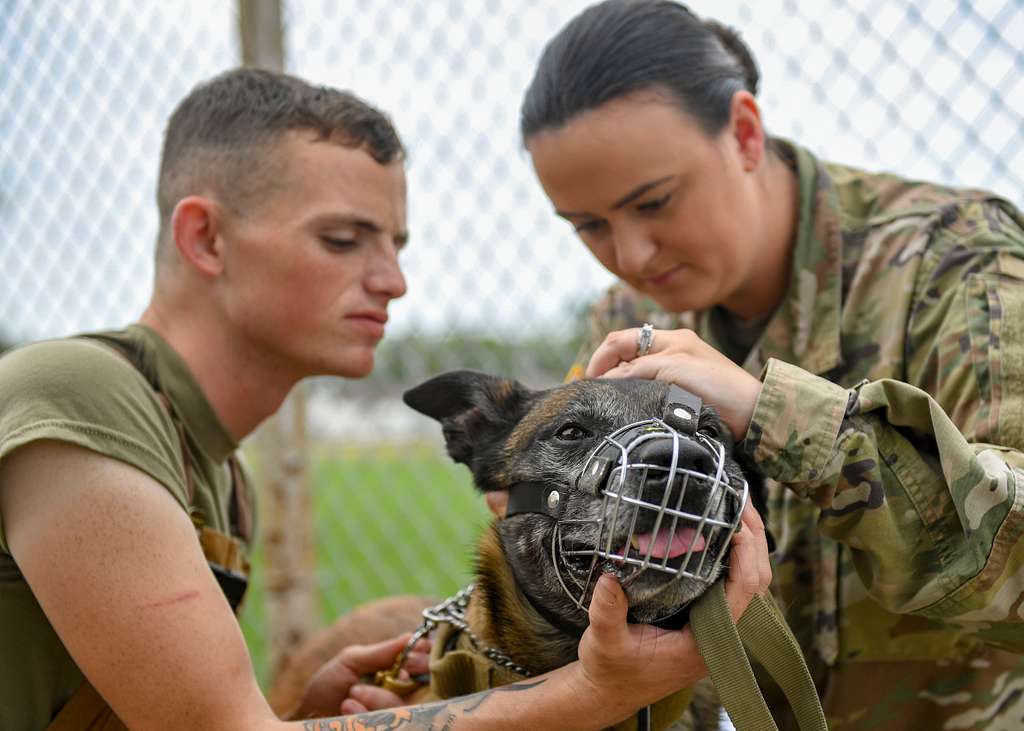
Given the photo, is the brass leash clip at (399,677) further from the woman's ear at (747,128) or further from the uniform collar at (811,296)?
the woman's ear at (747,128)

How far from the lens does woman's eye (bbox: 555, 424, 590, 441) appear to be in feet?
6.79

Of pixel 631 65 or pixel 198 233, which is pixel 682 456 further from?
pixel 198 233

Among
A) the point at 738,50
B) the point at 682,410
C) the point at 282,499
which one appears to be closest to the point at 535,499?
the point at 682,410

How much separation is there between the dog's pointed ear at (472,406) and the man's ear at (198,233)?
27.9 inches

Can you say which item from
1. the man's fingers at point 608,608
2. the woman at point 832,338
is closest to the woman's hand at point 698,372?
the woman at point 832,338

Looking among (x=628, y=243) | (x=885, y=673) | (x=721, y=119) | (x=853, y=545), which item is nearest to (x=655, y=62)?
(x=721, y=119)

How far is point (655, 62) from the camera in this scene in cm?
258

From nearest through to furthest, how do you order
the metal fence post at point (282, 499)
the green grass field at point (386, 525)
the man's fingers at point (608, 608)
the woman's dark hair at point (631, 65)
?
1. the man's fingers at point (608, 608)
2. the woman's dark hair at point (631, 65)
3. the metal fence post at point (282, 499)
4. the green grass field at point (386, 525)

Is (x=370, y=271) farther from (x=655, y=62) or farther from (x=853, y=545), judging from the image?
(x=853, y=545)

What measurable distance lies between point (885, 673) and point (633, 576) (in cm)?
127

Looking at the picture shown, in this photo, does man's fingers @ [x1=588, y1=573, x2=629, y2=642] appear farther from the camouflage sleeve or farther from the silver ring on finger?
the silver ring on finger

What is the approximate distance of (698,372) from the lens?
6.49 feet

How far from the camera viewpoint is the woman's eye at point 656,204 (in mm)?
2552

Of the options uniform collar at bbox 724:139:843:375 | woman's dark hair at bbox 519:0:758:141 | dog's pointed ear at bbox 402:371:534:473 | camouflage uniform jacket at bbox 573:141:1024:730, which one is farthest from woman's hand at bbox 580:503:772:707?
woman's dark hair at bbox 519:0:758:141
